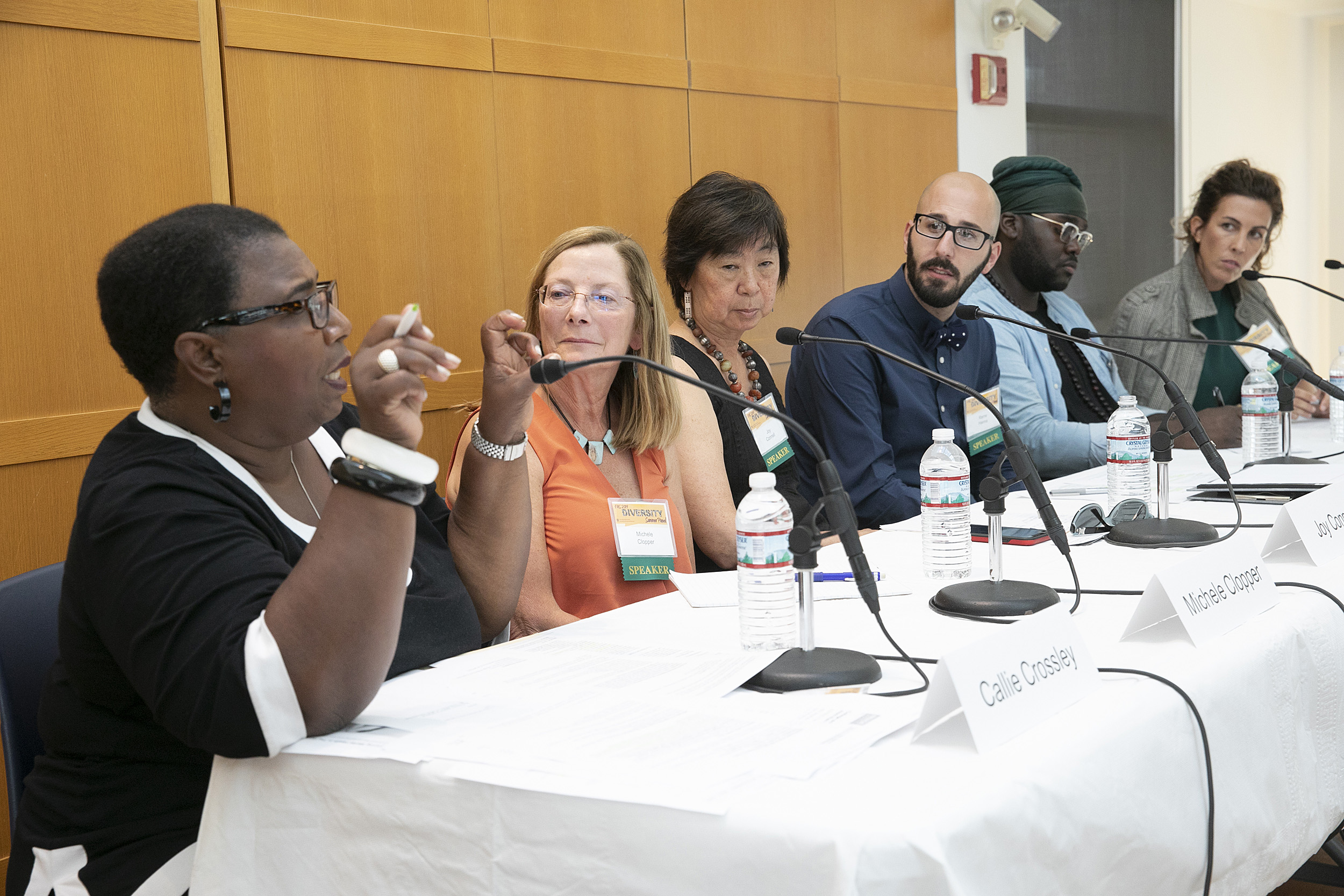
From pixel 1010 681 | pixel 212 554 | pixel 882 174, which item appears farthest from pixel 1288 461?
pixel 212 554

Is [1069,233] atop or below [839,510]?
atop

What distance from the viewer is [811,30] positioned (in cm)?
413

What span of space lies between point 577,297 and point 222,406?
3.23ft

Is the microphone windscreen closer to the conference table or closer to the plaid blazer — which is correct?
the conference table

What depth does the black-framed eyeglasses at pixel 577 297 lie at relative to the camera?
2.14m

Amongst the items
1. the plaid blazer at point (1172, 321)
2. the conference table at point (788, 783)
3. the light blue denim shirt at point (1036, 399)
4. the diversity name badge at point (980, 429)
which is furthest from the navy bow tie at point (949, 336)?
the conference table at point (788, 783)

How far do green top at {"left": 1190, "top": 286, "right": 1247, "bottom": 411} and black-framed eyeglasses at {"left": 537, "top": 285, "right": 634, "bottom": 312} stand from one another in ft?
9.12

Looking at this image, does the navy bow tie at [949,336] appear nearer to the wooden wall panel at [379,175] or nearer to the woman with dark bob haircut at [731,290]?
the woman with dark bob haircut at [731,290]

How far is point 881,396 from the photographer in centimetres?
297

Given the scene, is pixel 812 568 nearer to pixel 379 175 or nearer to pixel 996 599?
pixel 996 599

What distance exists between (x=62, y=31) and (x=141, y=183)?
12.6 inches

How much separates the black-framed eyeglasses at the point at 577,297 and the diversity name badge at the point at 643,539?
397 mm

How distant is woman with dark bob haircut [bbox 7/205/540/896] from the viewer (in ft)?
3.56

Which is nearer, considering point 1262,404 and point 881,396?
point 1262,404
